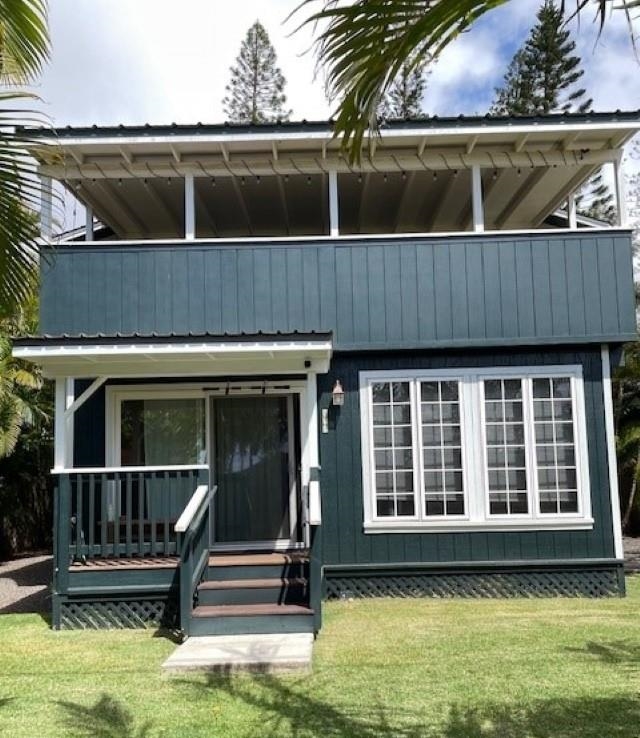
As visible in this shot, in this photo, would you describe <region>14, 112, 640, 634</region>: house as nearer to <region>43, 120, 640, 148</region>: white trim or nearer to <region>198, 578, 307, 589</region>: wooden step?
<region>43, 120, 640, 148</region>: white trim

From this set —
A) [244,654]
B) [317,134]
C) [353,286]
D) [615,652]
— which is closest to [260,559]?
[244,654]

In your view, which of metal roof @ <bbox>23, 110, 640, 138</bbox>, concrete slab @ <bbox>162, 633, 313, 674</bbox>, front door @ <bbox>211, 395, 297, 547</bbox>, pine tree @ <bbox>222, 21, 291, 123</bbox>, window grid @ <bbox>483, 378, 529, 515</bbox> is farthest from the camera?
pine tree @ <bbox>222, 21, 291, 123</bbox>

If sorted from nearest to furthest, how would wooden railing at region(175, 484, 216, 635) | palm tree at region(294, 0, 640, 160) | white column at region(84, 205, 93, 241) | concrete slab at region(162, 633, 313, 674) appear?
palm tree at region(294, 0, 640, 160), concrete slab at region(162, 633, 313, 674), wooden railing at region(175, 484, 216, 635), white column at region(84, 205, 93, 241)

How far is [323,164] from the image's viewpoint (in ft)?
32.8

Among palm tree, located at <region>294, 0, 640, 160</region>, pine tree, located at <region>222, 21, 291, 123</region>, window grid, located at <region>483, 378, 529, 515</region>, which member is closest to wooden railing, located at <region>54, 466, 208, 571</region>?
window grid, located at <region>483, 378, 529, 515</region>

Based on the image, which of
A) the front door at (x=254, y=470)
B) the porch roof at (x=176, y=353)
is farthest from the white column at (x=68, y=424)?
the front door at (x=254, y=470)

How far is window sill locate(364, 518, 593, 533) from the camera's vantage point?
9.62m

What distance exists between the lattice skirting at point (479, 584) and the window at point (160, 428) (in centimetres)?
253

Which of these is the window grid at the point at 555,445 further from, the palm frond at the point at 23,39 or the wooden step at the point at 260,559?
the palm frond at the point at 23,39

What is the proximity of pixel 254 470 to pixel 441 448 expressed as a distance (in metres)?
2.52

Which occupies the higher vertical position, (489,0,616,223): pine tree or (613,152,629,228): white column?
(489,0,616,223): pine tree

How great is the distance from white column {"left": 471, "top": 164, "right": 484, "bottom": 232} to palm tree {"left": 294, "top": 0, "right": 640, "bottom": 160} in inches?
265

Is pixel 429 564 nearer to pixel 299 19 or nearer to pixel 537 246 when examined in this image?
pixel 537 246

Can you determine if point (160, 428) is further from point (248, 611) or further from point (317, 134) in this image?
point (317, 134)
